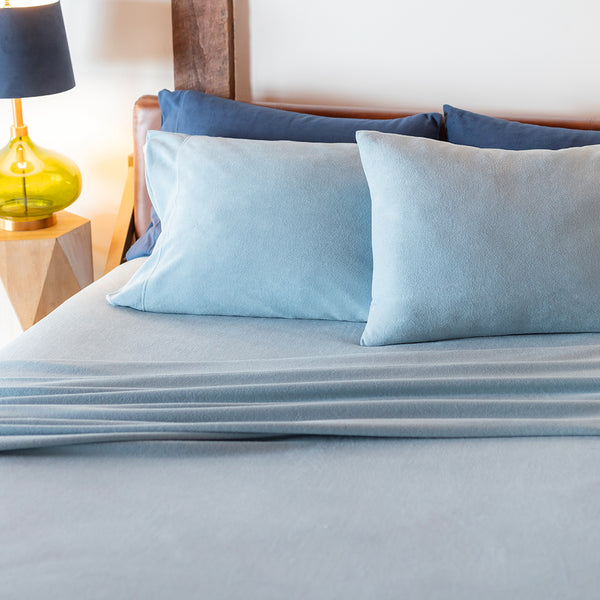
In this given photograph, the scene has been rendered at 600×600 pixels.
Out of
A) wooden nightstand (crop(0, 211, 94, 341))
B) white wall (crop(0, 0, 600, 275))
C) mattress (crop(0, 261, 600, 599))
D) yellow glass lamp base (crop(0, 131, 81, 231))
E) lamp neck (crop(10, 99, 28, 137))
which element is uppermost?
white wall (crop(0, 0, 600, 275))

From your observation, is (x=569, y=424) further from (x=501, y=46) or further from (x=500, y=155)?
(x=501, y=46)

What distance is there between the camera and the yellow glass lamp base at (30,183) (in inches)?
98.8

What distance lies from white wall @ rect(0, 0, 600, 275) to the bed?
20 cm

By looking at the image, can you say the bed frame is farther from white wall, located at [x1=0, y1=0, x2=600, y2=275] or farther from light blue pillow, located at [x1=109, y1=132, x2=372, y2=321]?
light blue pillow, located at [x1=109, y1=132, x2=372, y2=321]

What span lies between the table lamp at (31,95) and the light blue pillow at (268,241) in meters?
0.69

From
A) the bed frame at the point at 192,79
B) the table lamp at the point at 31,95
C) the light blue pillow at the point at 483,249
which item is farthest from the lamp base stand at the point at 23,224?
the light blue pillow at the point at 483,249

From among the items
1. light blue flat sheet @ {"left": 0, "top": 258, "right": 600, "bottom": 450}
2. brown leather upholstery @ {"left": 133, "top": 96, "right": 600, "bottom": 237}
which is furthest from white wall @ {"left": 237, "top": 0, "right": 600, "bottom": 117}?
light blue flat sheet @ {"left": 0, "top": 258, "right": 600, "bottom": 450}

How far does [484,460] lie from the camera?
1322 millimetres

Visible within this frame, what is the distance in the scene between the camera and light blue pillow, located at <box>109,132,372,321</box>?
72.7 inches

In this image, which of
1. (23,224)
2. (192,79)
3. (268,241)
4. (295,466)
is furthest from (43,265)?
(295,466)

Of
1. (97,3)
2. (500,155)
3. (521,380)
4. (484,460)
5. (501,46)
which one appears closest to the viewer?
(484,460)

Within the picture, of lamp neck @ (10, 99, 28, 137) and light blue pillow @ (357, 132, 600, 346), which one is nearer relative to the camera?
light blue pillow @ (357, 132, 600, 346)

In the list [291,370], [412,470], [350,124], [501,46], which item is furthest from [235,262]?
[501,46]

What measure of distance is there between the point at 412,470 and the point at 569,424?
0.99 ft
